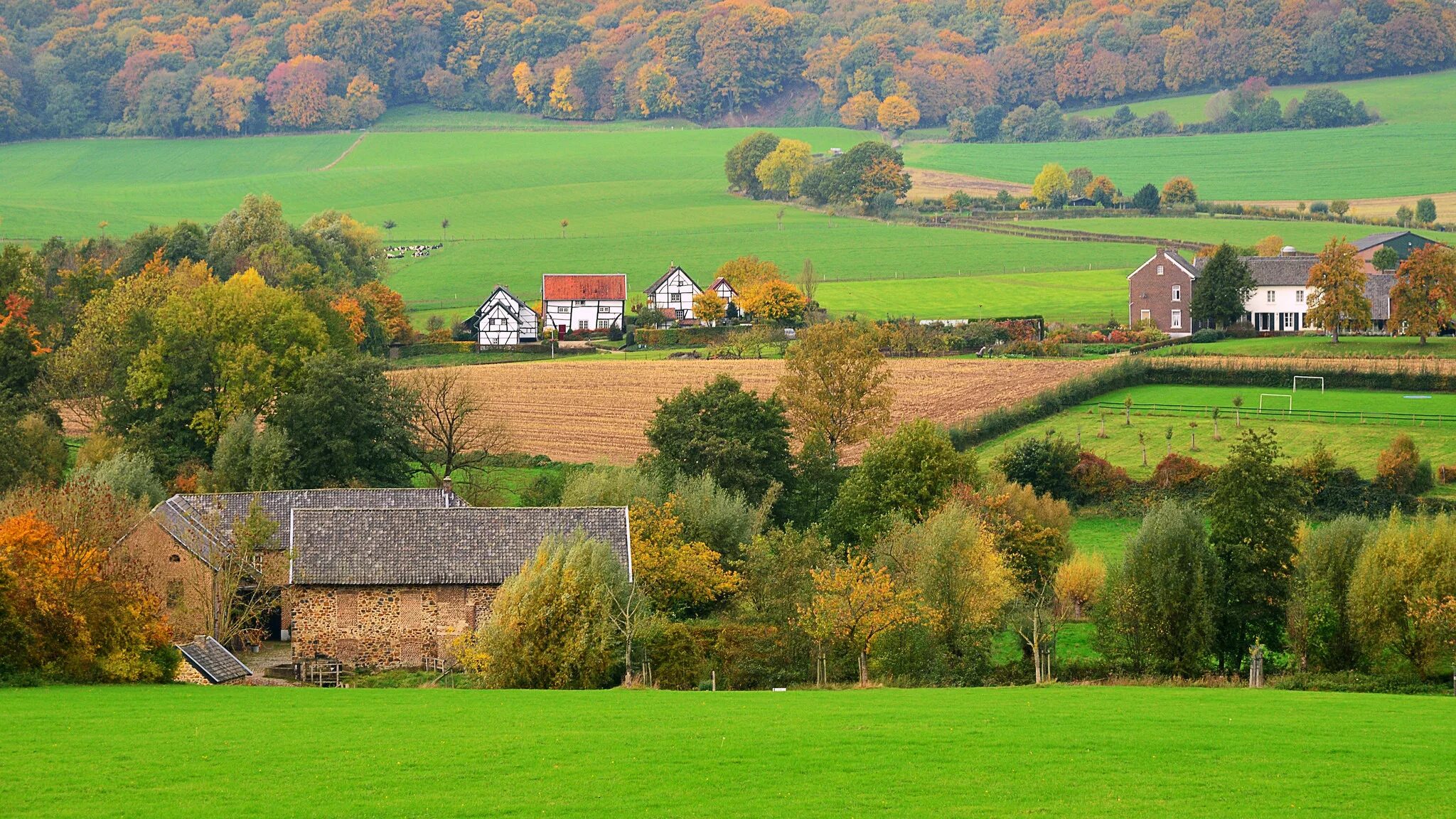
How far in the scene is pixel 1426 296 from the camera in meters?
74.4

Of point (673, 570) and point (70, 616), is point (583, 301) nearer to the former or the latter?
point (673, 570)

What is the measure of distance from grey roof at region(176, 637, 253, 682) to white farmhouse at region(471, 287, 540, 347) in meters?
57.6

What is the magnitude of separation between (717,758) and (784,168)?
130460mm

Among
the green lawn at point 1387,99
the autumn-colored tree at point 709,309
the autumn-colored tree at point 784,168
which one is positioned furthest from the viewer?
the green lawn at point 1387,99

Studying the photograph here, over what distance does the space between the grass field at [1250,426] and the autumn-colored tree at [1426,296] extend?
12.1 m

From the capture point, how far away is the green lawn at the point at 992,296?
312 feet

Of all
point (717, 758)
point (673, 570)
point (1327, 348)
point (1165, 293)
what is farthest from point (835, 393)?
point (717, 758)

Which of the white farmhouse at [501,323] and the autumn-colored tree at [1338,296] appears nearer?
the autumn-colored tree at [1338,296]

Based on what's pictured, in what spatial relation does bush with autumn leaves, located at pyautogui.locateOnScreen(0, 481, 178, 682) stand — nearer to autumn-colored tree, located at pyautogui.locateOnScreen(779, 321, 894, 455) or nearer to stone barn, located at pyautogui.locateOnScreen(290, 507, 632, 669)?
stone barn, located at pyautogui.locateOnScreen(290, 507, 632, 669)

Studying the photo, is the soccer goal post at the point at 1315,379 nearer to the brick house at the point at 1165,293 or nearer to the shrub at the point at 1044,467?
the shrub at the point at 1044,467

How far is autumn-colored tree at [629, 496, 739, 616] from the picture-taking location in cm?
4056

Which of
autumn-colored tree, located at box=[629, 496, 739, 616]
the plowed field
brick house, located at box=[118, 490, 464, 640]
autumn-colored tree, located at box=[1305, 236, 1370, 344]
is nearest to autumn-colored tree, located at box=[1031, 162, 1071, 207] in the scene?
autumn-colored tree, located at box=[1305, 236, 1370, 344]

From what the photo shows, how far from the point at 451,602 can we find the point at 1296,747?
20920mm

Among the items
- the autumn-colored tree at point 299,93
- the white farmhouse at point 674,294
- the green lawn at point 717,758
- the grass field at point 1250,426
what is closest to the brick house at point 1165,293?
the grass field at point 1250,426
